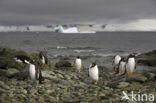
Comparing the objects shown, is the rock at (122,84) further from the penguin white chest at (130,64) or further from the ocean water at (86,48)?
the ocean water at (86,48)

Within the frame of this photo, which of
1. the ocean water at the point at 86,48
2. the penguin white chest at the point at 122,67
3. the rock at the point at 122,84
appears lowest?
the rock at the point at 122,84

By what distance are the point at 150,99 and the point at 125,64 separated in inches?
248

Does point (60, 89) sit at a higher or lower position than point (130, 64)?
lower

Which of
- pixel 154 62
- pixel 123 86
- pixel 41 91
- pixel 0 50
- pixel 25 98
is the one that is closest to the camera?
pixel 25 98

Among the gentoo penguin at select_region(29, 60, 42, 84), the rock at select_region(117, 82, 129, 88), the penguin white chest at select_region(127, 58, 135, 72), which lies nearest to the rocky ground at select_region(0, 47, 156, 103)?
the rock at select_region(117, 82, 129, 88)

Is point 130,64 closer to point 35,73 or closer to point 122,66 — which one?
point 122,66

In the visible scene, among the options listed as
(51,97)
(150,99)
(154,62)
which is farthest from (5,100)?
(154,62)

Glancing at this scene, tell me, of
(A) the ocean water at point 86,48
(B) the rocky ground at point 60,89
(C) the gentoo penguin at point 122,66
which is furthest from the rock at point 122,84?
(A) the ocean water at point 86,48

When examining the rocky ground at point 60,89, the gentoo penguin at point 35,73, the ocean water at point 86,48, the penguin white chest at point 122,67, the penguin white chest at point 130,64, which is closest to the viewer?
the rocky ground at point 60,89

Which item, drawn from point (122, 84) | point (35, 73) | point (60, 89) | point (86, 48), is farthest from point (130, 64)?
point (86, 48)

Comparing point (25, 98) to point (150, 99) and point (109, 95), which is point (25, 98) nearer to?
point (109, 95)

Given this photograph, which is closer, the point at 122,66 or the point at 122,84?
the point at 122,84

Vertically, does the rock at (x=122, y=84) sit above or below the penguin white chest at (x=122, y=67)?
below

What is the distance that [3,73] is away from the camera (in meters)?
11.3
